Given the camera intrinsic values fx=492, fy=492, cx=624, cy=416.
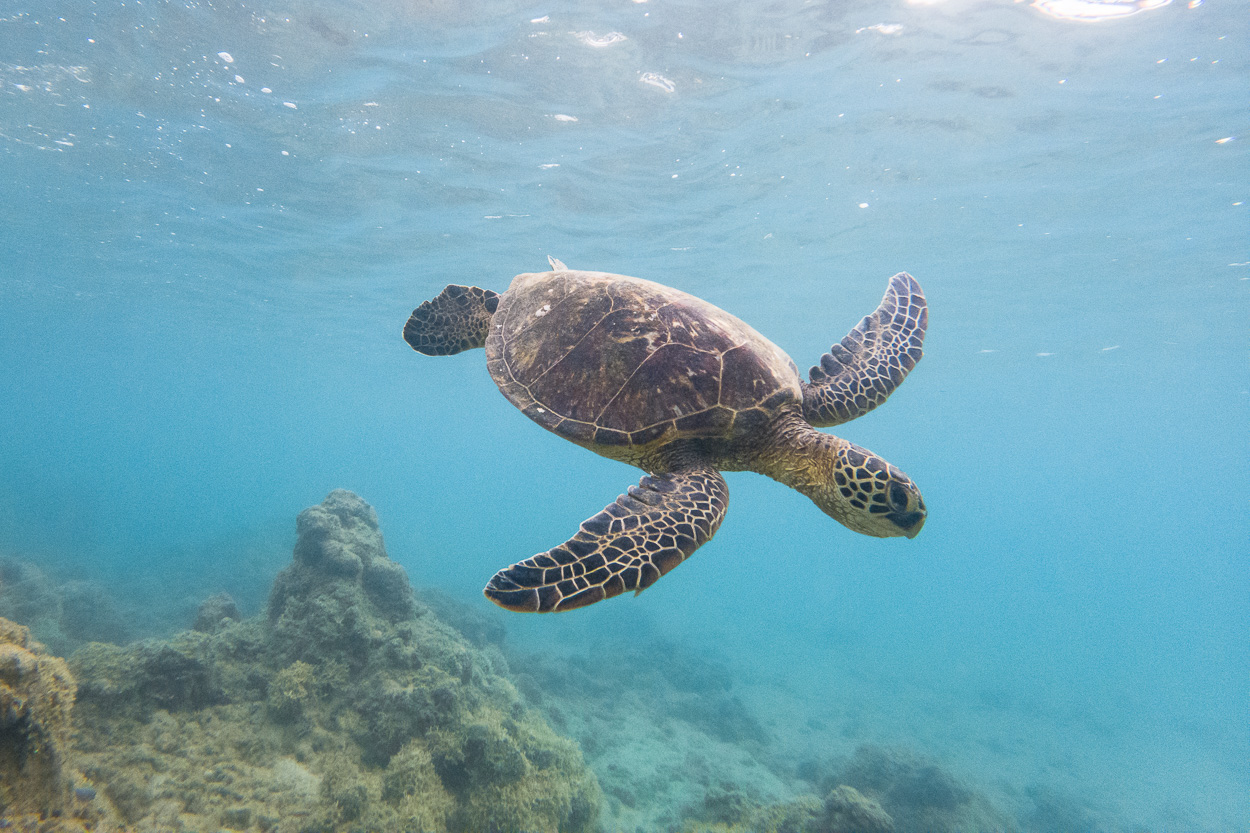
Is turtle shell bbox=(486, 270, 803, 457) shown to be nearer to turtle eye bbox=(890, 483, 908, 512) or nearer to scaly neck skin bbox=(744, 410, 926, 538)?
scaly neck skin bbox=(744, 410, 926, 538)

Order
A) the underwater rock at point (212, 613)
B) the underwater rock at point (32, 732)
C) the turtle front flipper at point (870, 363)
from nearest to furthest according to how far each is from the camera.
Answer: the underwater rock at point (32, 732)
the turtle front flipper at point (870, 363)
the underwater rock at point (212, 613)

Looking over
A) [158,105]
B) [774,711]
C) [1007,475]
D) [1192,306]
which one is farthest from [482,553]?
[1007,475]

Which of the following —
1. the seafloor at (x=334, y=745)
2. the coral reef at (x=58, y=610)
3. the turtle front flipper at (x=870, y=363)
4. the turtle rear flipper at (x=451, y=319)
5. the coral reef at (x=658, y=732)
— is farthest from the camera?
the coral reef at (x=58, y=610)

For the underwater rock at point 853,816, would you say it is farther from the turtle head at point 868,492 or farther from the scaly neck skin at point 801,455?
the scaly neck skin at point 801,455

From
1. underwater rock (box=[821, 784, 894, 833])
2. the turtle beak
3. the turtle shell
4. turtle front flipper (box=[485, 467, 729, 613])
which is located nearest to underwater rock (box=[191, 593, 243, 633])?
the turtle shell

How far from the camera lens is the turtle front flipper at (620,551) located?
9.04 feet

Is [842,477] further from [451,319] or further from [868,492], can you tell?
[451,319]

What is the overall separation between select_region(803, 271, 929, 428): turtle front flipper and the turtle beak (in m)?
1.24

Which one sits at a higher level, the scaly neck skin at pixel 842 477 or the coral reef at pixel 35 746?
the scaly neck skin at pixel 842 477

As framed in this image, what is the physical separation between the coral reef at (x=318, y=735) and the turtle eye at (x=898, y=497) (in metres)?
4.80

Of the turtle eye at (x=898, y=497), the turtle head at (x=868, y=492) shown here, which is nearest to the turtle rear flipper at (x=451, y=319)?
the turtle head at (x=868, y=492)

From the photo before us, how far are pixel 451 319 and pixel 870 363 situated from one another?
454 cm

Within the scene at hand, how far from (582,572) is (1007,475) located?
5338 inches

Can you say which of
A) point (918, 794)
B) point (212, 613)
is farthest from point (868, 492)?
point (212, 613)
